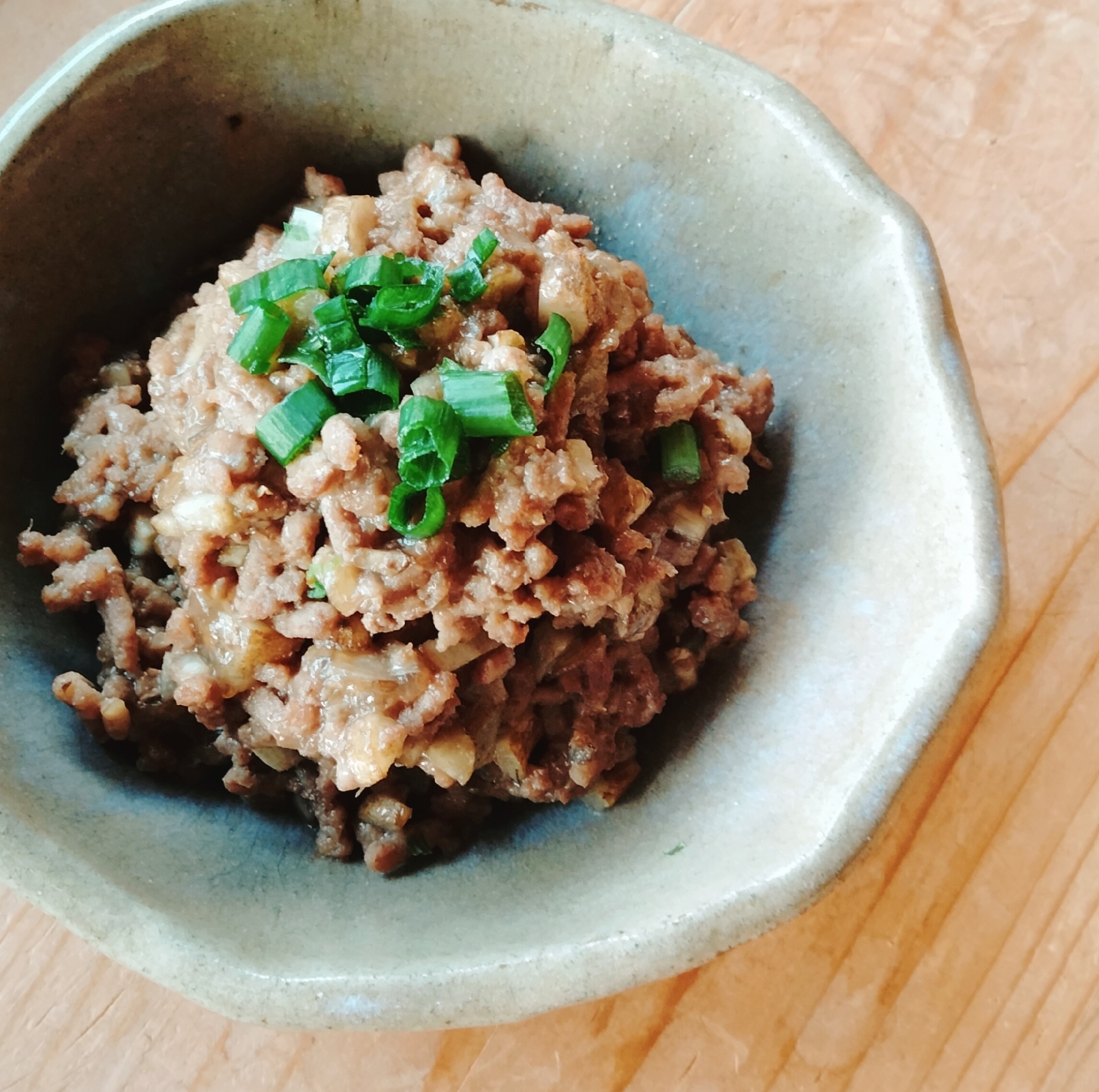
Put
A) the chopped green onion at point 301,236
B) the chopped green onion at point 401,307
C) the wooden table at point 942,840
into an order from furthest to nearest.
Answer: the wooden table at point 942,840 → the chopped green onion at point 301,236 → the chopped green onion at point 401,307

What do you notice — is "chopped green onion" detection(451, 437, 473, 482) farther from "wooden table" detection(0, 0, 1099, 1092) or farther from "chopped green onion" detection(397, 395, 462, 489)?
"wooden table" detection(0, 0, 1099, 1092)

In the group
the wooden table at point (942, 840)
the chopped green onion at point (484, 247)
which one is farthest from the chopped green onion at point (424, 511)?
the wooden table at point (942, 840)

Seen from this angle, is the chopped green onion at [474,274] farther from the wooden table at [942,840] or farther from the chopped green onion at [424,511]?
the wooden table at [942,840]

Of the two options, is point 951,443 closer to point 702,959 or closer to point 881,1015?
point 702,959

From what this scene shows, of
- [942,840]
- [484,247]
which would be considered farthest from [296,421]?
[942,840]

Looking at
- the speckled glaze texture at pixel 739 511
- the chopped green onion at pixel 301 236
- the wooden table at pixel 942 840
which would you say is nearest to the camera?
the speckled glaze texture at pixel 739 511

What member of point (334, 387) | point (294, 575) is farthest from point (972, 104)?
point (294, 575)
